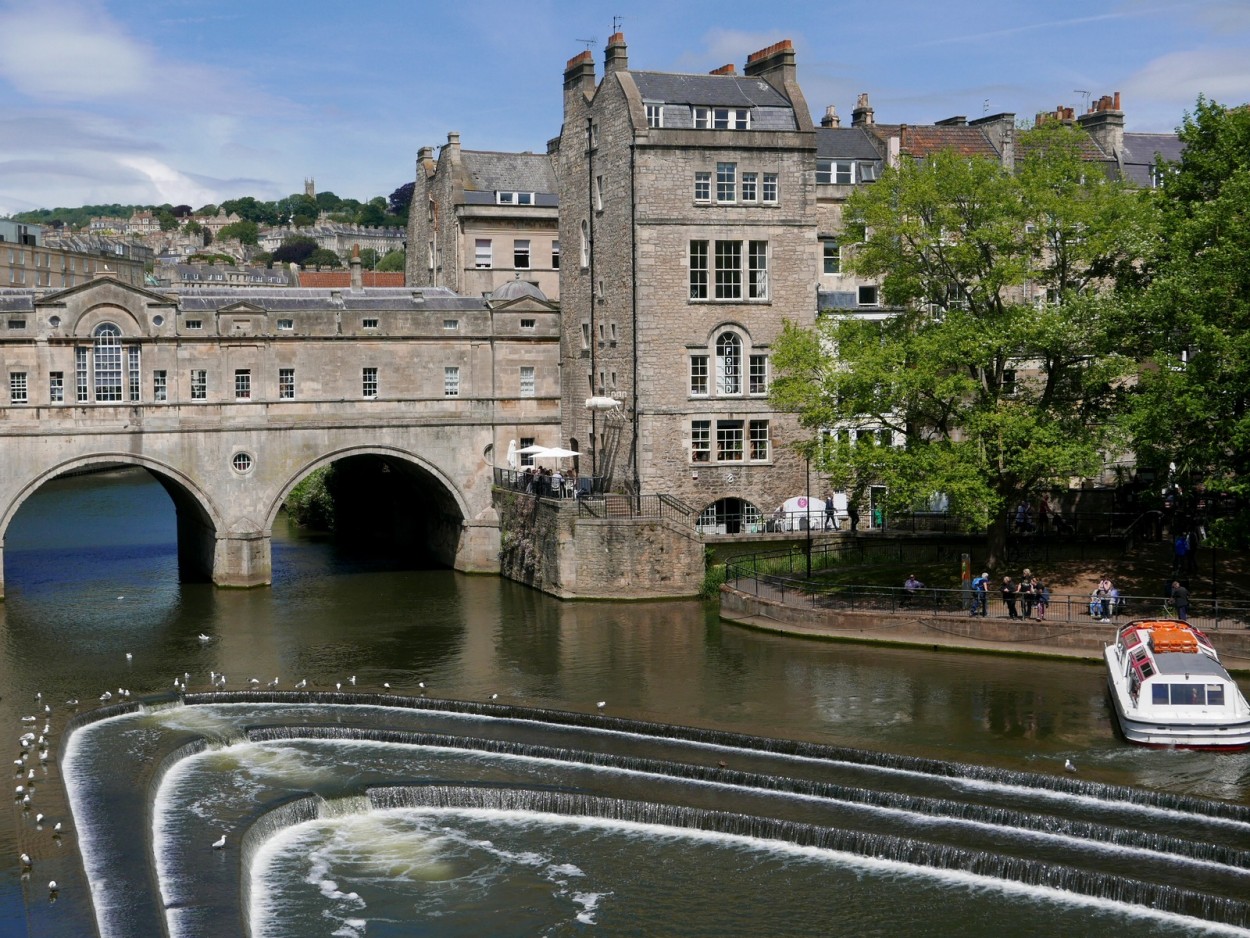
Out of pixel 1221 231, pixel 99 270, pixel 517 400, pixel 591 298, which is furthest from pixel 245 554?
pixel 99 270

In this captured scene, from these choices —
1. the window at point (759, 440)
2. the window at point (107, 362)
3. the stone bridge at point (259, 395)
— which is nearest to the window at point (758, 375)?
the window at point (759, 440)

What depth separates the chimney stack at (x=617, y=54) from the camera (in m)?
53.1

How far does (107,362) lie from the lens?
2050 inches

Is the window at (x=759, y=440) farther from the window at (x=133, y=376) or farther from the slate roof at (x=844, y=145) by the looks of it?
the window at (x=133, y=376)

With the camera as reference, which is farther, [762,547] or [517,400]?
[517,400]

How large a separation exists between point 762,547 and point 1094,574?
37.4 ft

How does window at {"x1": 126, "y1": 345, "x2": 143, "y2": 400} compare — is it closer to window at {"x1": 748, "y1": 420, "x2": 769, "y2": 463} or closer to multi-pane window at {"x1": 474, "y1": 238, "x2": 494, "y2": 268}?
multi-pane window at {"x1": 474, "y1": 238, "x2": 494, "y2": 268}

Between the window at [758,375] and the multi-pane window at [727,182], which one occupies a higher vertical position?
the multi-pane window at [727,182]

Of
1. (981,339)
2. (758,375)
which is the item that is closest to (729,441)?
(758,375)

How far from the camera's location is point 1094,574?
44250 mm

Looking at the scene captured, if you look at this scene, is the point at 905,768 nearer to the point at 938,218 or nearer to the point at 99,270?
the point at 938,218

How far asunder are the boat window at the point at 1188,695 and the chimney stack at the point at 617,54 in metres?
30.7

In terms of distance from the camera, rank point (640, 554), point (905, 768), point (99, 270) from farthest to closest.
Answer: point (99, 270) → point (640, 554) → point (905, 768)

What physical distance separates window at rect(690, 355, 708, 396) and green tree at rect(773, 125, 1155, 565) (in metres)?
7.27
